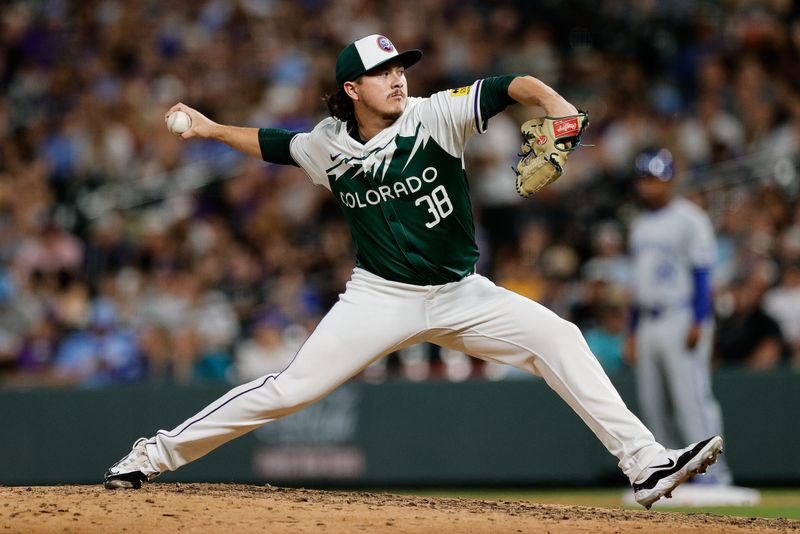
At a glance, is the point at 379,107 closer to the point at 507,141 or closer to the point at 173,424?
the point at 173,424

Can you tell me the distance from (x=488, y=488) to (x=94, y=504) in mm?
5123

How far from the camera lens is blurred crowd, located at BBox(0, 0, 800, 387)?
11039 mm

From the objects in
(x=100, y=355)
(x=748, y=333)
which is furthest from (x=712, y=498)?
(x=100, y=355)

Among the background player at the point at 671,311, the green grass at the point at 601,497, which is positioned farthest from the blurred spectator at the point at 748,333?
the background player at the point at 671,311

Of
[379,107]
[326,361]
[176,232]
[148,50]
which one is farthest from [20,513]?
[148,50]

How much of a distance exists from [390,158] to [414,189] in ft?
0.60

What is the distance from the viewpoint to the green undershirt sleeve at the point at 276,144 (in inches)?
241

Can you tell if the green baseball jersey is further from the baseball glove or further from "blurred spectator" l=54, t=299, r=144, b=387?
"blurred spectator" l=54, t=299, r=144, b=387

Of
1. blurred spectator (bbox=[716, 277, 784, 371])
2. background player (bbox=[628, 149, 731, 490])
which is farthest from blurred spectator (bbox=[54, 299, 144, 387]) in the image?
blurred spectator (bbox=[716, 277, 784, 371])

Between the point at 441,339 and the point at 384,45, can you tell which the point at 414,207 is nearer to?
the point at 441,339

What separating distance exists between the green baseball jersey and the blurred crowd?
195 inches

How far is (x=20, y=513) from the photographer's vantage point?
5637mm

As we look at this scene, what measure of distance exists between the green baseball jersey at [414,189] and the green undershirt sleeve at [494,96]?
0.07 meters

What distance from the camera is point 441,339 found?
5859 mm
